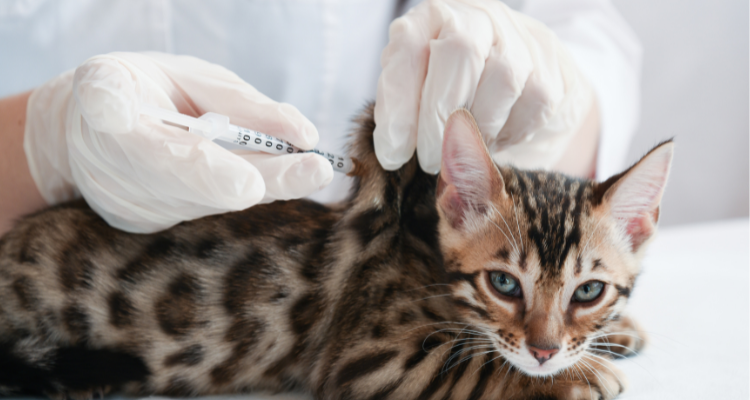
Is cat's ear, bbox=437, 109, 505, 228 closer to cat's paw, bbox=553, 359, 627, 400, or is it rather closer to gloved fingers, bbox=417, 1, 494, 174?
gloved fingers, bbox=417, 1, 494, 174

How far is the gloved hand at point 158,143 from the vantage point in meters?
0.88

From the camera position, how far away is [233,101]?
40.7 inches

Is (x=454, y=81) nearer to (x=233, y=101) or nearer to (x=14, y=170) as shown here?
(x=233, y=101)

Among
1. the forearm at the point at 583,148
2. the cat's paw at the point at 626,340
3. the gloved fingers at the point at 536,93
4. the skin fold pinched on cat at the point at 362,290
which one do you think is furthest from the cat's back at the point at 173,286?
the forearm at the point at 583,148

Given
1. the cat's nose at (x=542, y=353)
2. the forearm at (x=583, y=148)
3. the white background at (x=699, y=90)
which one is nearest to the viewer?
the cat's nose at (x=542, y=353)

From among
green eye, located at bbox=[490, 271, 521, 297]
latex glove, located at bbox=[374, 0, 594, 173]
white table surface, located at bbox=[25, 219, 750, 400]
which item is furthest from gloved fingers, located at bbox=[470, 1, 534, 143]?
white table surface, located at bbox=[25, 219, 750, 400]

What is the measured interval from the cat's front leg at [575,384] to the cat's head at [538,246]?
45mm

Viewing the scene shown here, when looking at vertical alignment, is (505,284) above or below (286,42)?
below

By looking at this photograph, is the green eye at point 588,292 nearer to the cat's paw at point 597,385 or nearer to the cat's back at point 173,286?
the cat's paw at point 597,385

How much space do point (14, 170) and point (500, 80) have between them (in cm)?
113

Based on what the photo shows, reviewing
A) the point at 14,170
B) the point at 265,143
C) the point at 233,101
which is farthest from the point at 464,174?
the point at 14,170

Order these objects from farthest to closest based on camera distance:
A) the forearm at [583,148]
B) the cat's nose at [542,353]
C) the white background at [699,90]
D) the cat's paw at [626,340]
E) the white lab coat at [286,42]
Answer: the white background at [699,90], the forearm at [583,148], the white lab coat at [286,42], the cat's paw at [626,340], the cat's nose at [542,353]

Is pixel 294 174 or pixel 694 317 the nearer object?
pixel 294 174

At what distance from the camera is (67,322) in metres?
1.01
